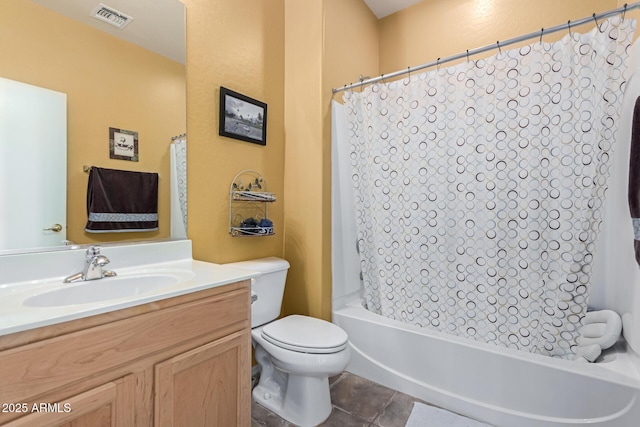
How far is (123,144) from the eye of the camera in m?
1.35

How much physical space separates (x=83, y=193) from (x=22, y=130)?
285mm

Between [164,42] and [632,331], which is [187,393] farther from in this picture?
[632,331]

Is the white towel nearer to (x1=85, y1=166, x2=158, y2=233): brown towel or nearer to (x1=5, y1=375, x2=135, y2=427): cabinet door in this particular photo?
(x1=5, y1=375, x2=135, y2=427): cabinet door

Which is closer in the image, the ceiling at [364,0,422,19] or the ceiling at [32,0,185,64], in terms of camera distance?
the ceiling at [32,0,185,64]

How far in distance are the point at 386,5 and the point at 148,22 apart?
1.90 m

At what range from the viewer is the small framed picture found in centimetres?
131

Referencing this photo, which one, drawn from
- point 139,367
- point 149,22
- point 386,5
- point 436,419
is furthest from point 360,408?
point 386,5

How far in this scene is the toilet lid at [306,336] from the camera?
1431 millimetres

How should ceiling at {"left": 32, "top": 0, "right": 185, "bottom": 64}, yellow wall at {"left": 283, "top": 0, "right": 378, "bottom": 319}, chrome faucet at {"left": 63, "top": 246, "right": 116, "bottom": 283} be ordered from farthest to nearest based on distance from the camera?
yellow wall at {"left": 283, "top": 0, "right": 378, "bottom": 319}
ceiling at {"left": 32, "top": 0, "right": 185, "bottom": 64}
chrome faucet at {"left": 63, "top": 246, "right": 116, "bottom": 283}

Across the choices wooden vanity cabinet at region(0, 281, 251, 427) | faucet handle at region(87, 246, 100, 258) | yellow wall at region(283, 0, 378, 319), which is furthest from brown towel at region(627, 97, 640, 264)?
faucet handle at region(87, 246, 100, 258)

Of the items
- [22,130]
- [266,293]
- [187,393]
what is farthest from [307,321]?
[22,130]

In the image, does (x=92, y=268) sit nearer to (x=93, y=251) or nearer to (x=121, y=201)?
(x=93, y=251)

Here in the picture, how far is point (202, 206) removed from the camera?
1635mm

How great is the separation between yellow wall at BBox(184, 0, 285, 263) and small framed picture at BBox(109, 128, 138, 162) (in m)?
0.25
